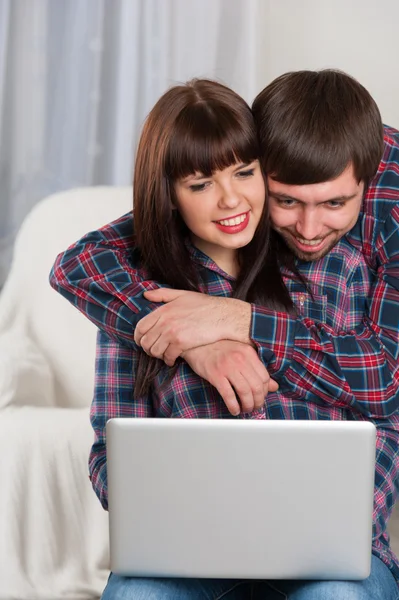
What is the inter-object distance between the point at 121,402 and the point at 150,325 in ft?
0.53

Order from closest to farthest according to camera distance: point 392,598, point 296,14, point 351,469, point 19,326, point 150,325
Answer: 1. point 351,469
2. point 392,598
3. point 150,325
4. point 19,326
5. point 296,14

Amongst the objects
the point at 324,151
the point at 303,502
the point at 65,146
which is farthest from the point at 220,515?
the point at 65,146

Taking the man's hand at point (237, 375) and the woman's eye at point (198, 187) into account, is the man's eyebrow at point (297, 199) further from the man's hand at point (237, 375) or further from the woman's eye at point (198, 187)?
the man's hand at point (237, 375)

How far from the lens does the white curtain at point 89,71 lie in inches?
111

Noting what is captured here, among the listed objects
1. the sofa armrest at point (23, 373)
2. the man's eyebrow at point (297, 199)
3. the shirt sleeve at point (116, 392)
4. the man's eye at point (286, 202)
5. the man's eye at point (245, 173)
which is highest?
the man's eye at point (245, 173)

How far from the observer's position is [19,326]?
241 cm

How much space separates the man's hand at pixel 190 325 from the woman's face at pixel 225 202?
102 millimetres

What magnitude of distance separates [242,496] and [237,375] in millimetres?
245

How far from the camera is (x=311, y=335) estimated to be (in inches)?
55.9

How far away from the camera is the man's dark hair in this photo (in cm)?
142

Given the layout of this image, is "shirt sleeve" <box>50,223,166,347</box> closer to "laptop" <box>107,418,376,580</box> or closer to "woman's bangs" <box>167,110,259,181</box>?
"woman's bangs" <box>167,110,259,181</box>

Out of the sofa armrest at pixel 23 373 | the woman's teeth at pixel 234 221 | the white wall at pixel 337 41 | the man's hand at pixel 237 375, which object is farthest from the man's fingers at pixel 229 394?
the white wall at pixel 337 41

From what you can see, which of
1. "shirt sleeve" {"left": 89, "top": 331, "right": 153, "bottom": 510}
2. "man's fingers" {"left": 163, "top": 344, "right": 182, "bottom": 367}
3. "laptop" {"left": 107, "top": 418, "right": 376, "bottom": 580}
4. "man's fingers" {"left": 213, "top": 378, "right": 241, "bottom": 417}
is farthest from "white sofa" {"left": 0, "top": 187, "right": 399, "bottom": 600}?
"laptop" {"left": 107, "top": 418, "right": 376, "bottom": 580}

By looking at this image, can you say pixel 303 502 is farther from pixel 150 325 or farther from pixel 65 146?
pixel 65 146
